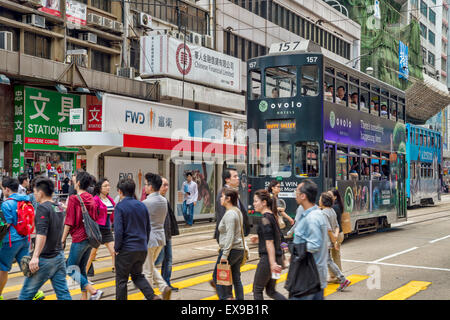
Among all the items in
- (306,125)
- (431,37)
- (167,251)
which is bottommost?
(167,251)

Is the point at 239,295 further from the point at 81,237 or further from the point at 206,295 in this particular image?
the point at 81,237

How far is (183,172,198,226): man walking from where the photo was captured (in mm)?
20172

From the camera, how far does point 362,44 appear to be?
56.2 m

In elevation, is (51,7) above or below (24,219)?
above

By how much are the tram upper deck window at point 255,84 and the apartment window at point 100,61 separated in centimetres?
948

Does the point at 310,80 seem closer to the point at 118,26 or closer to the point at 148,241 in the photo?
the point at 148,241

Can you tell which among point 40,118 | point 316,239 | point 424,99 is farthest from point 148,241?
point 424,99

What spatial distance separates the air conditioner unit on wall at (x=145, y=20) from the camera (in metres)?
23.5

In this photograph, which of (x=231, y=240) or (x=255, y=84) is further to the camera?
(x=255, y=84)

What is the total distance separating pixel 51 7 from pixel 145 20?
15.3 feet

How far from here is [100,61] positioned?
74.2 ft

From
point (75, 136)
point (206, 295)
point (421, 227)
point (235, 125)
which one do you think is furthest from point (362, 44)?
point (206, 295)

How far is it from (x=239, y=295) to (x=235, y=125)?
1769cm

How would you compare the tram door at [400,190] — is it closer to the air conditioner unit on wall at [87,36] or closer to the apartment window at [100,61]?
the apartment window at [100,61]
